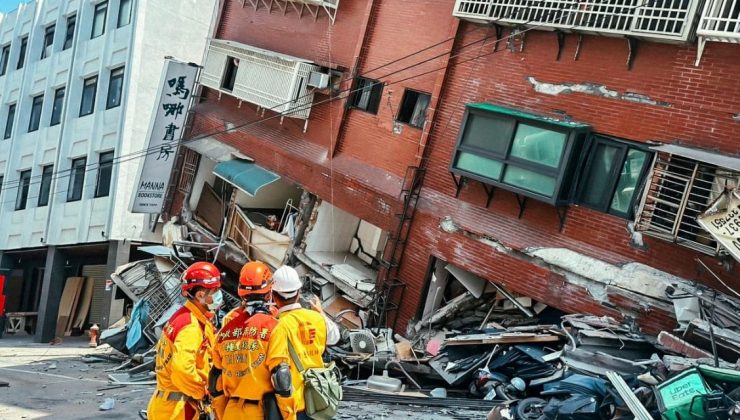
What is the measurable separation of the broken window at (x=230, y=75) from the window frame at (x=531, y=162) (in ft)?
24.6

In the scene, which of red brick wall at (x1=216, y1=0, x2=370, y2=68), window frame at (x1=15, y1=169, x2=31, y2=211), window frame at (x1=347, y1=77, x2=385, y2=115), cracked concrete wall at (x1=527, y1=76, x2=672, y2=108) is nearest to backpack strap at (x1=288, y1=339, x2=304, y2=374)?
cracked concrete wall at (x1=527, y1=76, x2=672, y2=108)

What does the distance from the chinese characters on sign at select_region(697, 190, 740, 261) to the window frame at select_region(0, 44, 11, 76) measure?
91.5 feet

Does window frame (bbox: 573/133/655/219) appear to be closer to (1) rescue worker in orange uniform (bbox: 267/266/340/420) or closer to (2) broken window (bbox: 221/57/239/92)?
(1) rescue worker in orange uniform (bbox: 267/266/340/420)

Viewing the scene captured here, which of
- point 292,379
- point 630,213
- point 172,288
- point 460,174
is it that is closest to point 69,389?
point 172,288

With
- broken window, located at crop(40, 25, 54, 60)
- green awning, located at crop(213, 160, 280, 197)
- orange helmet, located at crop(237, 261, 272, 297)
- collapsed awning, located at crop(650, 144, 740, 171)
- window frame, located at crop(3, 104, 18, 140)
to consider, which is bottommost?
window frame, located at crop(3, 104, 18, 140)

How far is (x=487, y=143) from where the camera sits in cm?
1310

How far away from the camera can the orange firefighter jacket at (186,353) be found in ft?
20.2

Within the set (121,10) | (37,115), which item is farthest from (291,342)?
(37,115)

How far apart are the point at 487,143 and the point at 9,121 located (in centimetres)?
2291

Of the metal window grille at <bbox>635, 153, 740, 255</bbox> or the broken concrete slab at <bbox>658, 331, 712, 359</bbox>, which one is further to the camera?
the metal window grille at <bbox>635, 153, 740, 255</bbox>

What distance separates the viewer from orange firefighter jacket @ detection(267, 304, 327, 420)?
5.65 metres

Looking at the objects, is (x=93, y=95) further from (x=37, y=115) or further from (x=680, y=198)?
(x=680, y=198)

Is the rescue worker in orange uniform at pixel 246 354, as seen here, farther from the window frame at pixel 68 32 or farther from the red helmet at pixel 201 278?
the window frame at pixel 68 32

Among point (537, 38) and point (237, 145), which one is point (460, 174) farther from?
point (237, 145)
